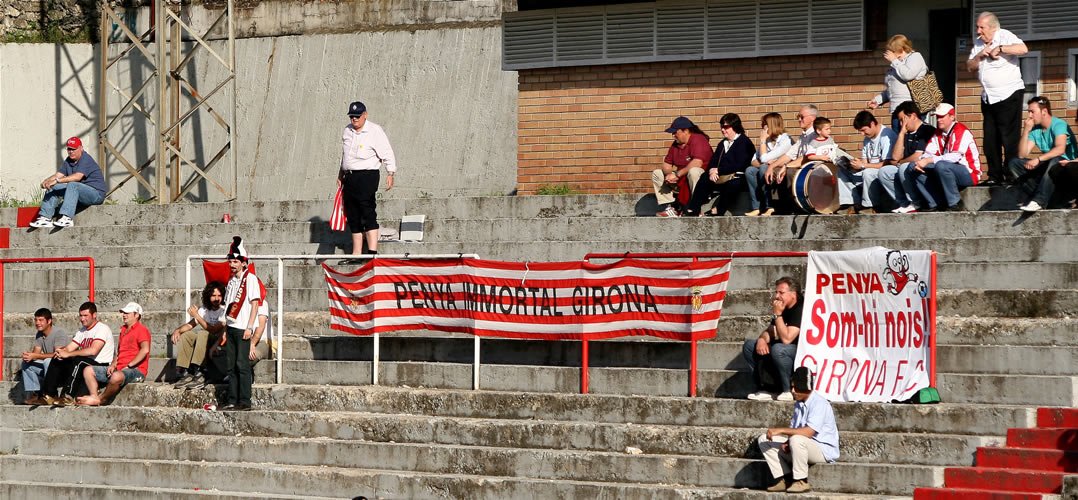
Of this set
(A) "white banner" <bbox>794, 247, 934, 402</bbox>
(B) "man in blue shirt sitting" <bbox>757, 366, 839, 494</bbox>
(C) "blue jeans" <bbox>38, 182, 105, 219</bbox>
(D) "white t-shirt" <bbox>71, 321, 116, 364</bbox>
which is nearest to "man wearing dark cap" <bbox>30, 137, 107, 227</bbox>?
(C) "blue jeans" <bbox>38, 182, 105, 219</bbox>

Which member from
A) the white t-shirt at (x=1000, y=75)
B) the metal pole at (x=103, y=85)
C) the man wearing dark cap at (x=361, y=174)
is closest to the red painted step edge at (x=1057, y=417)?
the white t-shirt at (x=1000, y=75)

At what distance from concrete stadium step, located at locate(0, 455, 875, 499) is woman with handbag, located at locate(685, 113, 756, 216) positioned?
443 cm

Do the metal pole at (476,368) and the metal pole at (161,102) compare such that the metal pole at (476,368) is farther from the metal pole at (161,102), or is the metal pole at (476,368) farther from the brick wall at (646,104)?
the metal pole at (161,102)

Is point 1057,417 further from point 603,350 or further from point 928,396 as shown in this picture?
point 603,350

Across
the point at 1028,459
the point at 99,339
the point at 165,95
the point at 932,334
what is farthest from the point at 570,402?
the point at 165,95

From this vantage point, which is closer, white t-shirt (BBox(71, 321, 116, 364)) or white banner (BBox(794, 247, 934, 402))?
white banner (BBox(794, 247, 934, 402))

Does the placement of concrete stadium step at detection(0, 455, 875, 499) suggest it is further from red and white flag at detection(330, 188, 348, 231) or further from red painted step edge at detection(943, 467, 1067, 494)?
red and white flag at detection(330, 188, 348, 231)

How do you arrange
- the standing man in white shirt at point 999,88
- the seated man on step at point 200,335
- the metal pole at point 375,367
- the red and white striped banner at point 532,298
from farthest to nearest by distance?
the seated man on step at point 200,335
the standing man in white shirt at point 999,88
the metal pole at point 375,367
the red and white striped banner at point 532,298

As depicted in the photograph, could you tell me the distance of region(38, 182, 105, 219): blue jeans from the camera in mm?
19359

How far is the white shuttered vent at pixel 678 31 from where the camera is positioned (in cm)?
1806

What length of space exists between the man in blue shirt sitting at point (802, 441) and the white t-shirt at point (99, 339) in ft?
22.7

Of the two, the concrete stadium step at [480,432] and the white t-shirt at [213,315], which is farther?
the white t-shirt at [213,315]

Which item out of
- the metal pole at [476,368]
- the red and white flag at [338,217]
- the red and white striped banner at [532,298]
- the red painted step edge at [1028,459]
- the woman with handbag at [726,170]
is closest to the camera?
the red painted step edge at [1028,459]

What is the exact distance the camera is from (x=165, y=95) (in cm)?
2203
